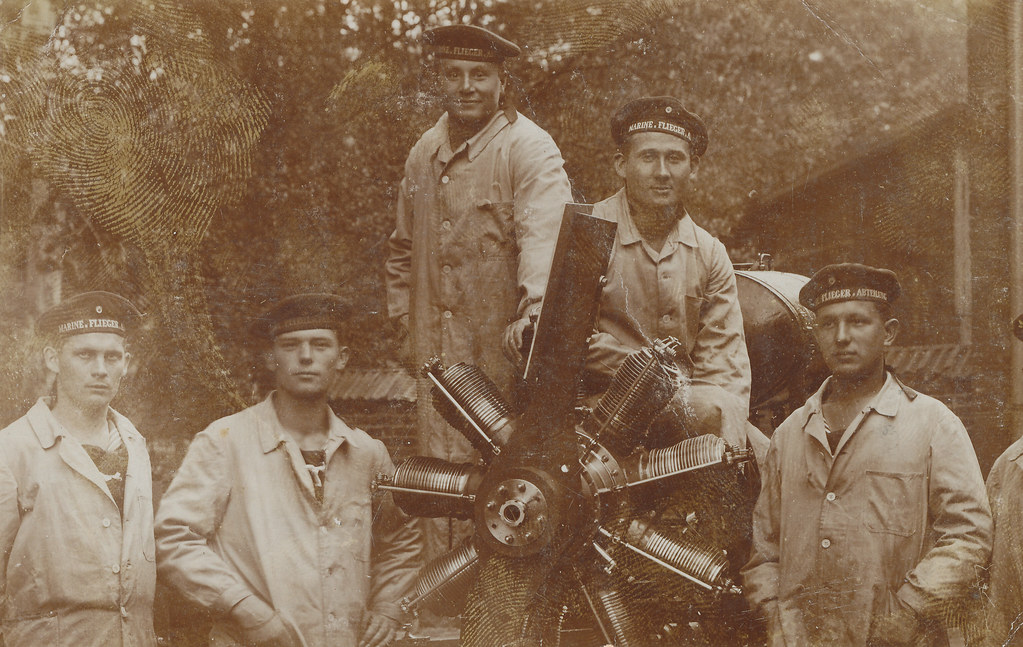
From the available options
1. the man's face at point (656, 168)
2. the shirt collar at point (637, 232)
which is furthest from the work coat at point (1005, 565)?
the man's face at point (656, 168)

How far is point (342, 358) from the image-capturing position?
400 centimetres

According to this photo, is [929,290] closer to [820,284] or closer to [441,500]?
[820,284]

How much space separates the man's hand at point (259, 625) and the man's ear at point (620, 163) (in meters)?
2.06

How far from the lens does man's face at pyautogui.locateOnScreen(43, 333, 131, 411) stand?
3992 millimetres

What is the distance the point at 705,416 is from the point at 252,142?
6.73ft

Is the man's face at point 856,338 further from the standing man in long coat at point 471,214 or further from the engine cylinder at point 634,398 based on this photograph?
the standing man in long coat at point 471,214

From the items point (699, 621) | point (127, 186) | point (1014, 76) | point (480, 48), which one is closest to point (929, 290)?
point (1014, 76)

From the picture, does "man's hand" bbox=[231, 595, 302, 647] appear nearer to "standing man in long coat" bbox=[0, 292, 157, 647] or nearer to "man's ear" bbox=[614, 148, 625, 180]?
"standing man in long coat" bbox=[0, 292, 157, 647]

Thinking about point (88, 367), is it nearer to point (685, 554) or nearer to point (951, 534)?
point (685, 554)

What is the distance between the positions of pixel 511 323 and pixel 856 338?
125 centimetres

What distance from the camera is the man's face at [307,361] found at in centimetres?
395

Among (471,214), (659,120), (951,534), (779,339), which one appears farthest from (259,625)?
(951,534)

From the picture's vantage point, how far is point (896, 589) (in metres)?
3.64

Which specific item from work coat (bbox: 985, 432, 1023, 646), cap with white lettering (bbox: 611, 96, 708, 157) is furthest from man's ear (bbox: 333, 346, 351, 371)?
work coat (bbox: 985, 432, 1023, 646)
